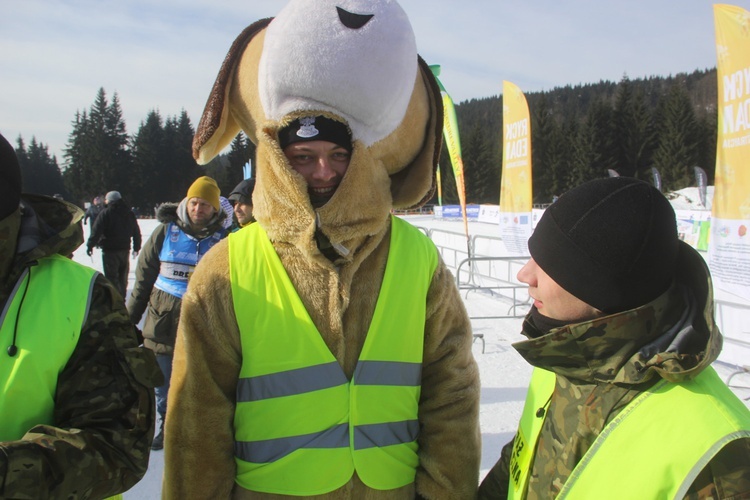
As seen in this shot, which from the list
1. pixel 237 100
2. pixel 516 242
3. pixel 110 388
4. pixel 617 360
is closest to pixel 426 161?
pixel 237 100

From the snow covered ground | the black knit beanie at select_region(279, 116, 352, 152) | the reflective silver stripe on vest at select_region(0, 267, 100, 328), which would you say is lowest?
→ the snow covered ground

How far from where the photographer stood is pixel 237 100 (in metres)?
1.71

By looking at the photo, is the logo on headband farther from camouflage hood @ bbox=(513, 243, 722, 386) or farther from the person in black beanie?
camouflage hood @ bbox=(513, 243, 722, 386)

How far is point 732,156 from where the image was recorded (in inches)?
199

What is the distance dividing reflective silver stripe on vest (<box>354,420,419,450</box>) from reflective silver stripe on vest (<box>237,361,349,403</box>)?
0.18m

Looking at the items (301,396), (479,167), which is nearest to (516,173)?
(301,396)

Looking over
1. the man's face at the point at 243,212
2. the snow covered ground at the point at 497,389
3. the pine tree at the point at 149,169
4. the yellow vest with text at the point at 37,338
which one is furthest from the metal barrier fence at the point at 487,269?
the pine tree at the point at 149,169

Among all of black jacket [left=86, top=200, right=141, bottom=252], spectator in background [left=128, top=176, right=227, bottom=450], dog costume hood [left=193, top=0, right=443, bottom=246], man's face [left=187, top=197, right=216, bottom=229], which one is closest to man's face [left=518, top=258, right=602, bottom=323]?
dog costume hood [left=193, top=0, right=443, bottom=246]

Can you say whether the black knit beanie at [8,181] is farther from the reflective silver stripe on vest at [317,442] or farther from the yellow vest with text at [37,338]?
the reflective silver stripe on vest at [317,442]

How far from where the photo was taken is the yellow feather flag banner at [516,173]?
924 centimetres

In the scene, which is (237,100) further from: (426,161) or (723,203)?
(723,203)

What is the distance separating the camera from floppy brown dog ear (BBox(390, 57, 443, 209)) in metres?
1.82

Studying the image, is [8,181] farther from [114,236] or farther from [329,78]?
[114,236]

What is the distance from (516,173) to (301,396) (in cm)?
882
